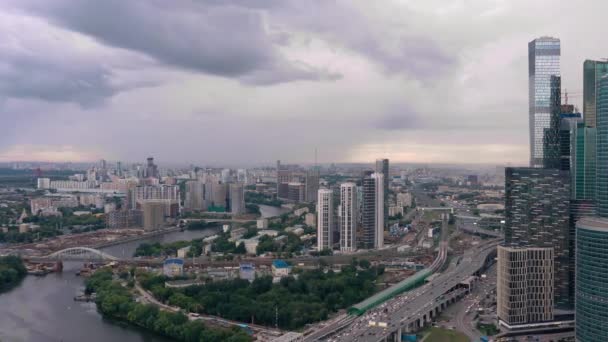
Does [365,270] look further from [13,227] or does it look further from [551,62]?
[13,227]

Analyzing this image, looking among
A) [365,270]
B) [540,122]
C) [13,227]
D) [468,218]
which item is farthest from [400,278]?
[13,227]

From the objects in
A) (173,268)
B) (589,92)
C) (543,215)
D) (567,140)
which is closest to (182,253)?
→ (173,268)

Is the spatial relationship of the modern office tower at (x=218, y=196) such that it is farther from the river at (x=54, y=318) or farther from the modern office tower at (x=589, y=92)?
the modern office tower at (x=589, y=92)

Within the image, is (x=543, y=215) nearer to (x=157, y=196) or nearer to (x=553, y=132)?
(x=553, y=132)

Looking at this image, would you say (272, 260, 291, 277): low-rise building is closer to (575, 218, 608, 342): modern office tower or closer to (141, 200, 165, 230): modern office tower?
(575, 218, 608, 342): modern office tower

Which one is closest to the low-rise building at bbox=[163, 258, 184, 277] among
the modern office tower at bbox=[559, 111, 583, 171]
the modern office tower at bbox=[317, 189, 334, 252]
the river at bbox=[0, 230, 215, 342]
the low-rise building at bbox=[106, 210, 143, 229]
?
the river at bbox=[0, 230, 215, 342]

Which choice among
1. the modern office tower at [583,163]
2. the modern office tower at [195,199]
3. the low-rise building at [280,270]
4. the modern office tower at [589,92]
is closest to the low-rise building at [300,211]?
the modern office tower at [195,199]
